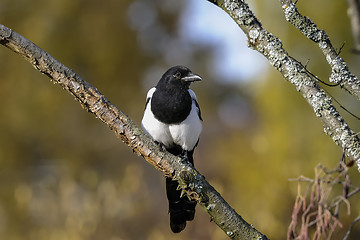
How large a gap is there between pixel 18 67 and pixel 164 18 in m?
4.88

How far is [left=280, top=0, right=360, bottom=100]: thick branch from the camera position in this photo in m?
2.24

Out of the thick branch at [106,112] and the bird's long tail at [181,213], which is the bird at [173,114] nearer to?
the bird's long tail at [181,213]

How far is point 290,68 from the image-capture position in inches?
92.7

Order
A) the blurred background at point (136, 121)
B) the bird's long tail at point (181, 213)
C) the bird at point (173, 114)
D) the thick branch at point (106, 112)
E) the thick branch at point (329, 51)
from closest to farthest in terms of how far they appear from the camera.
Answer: the thick branch at point (329, 51) < the thick branch at point (106, 112) < the bird's long tail at point (181, 213) < the bird at point (173, 114) < the blurred background at point (136, 121)

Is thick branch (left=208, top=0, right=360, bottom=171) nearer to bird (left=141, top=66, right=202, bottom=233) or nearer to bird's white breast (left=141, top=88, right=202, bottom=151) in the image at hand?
bird (left=141, top=66, right=202, bottom=233)

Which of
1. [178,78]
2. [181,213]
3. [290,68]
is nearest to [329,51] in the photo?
[290,68]

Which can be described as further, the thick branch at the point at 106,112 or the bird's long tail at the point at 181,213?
the bird's long tail at the point at 181,213

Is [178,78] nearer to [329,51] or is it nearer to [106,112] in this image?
[106,112]

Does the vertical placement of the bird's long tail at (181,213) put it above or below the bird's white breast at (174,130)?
below

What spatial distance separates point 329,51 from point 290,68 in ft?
0.57

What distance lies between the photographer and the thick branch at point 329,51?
2244mm

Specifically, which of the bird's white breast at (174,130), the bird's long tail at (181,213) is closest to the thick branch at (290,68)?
the bird's long tail at (181,213)

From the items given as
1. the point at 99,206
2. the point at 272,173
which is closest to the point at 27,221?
the point at 99,206

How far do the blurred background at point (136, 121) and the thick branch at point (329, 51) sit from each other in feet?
10.9
